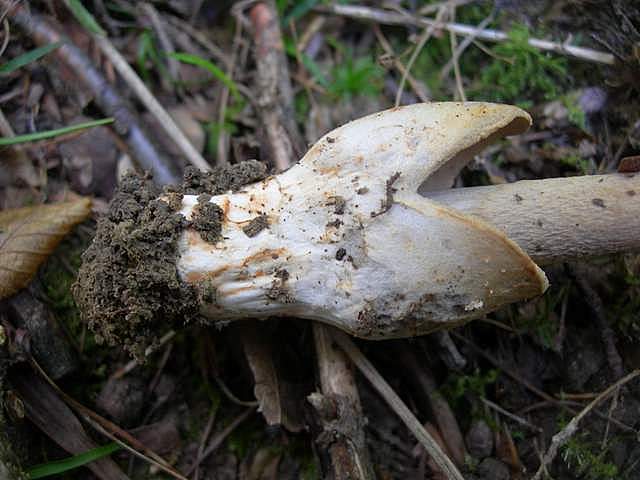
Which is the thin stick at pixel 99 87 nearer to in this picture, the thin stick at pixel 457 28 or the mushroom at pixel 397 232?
the mushroom at pixel 397 232

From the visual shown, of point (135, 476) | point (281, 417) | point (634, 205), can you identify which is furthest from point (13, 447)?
point (634, 205)

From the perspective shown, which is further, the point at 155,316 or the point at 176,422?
the point at 176,422

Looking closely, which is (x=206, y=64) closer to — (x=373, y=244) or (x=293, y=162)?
(x=293, y=162)

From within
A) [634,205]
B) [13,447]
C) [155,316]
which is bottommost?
[634,205]

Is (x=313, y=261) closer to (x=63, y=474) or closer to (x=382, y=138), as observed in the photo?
(x=382, y=138)

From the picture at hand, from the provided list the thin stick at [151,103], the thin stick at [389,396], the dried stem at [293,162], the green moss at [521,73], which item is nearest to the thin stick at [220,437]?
the dried stem at [293,162]

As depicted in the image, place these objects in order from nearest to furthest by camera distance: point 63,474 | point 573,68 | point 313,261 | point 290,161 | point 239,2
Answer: point 313,261, point 63,474, point 290,161, point 573,68, point 239,2

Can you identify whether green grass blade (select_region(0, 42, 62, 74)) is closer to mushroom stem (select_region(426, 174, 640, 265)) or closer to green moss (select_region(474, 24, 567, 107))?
mushroom stem (select_region(426, 174, 640, 265))
